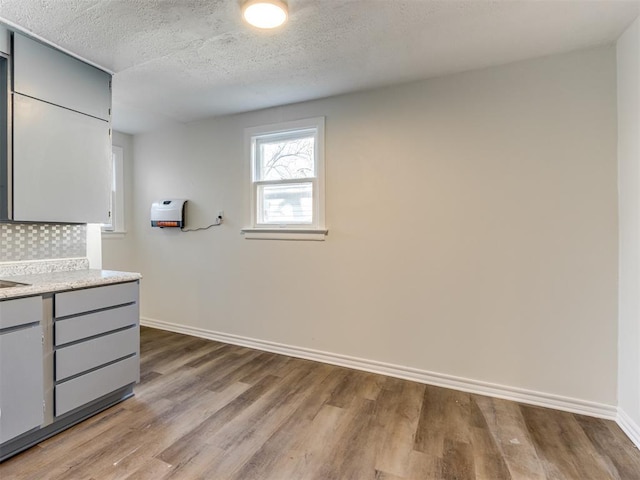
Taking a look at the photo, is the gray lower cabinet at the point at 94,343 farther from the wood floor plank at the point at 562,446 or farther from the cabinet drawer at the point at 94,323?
the wood floor plank at the point at 562,446

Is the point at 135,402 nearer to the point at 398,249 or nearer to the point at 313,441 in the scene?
the point at 313,441

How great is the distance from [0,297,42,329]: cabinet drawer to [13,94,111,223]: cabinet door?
642 mm

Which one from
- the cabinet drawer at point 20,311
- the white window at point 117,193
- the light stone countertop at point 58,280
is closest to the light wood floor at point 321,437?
the cabinet drawer at point 20,311

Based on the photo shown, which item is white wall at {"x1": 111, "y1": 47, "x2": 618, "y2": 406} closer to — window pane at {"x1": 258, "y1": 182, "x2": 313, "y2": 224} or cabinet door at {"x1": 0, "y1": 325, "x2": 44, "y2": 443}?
window pane at {"x1": 258, "y1": 182, "x2": 313, "y2": 224}

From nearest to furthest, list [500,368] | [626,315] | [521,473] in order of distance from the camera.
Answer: [521,473] → [626,315] → [500,368]

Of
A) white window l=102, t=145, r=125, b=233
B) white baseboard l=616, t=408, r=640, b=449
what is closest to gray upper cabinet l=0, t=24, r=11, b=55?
white window l=102, t=145, r=125, b=233

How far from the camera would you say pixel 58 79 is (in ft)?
7.14

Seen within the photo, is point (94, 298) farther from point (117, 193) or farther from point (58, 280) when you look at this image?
point (117, 193)

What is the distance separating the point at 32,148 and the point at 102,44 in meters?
0.82

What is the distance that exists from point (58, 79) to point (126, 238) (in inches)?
93.2

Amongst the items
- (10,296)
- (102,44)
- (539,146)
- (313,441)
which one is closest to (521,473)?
(313,441)

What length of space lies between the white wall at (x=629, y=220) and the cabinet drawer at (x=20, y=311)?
3430 mm

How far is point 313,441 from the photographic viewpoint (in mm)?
1874

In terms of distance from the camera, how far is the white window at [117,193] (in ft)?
13.2
